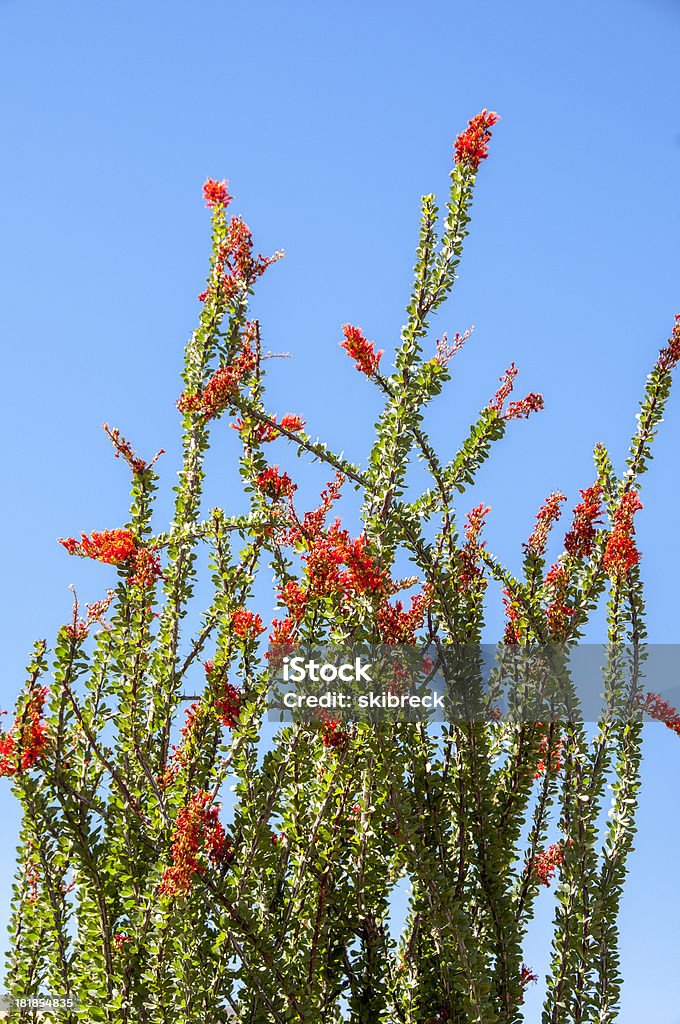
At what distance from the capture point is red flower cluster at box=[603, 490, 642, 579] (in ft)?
12.6

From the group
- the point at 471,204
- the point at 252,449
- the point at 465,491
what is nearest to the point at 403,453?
the point at 465,491

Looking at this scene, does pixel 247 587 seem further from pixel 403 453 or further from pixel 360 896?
pixel 360 896

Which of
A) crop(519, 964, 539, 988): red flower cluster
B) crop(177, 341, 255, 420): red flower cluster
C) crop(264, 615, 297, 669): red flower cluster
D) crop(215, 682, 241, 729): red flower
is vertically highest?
crop(177, 341, 255, 420): red flower cluster

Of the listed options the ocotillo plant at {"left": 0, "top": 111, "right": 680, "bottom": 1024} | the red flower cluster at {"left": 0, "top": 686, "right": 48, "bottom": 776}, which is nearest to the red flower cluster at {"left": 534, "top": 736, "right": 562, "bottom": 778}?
the ocotillo plant at {"left": 0, "top": 111, "right": 680, "bottom": 1024}

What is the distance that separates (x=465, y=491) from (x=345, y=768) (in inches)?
46.0

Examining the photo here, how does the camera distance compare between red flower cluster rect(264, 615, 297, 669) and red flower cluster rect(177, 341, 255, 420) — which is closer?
red flower cluster rect(264, 615, 297, 669)

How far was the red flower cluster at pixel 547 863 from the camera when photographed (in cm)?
417

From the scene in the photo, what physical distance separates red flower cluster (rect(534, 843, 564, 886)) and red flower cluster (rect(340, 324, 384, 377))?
2.01 m

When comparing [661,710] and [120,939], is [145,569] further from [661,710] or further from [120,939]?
[661,710]

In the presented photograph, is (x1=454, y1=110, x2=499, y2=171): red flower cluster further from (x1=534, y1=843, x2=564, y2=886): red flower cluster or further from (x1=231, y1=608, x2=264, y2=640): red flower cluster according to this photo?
(x1=534, y1=843, x2=564, y2=886): red flower cluster

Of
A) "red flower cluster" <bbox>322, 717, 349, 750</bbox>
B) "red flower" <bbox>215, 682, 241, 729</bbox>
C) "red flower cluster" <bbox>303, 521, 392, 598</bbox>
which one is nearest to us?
"red flower cluster" <bbox>303, 521, 392, 598</bbox>

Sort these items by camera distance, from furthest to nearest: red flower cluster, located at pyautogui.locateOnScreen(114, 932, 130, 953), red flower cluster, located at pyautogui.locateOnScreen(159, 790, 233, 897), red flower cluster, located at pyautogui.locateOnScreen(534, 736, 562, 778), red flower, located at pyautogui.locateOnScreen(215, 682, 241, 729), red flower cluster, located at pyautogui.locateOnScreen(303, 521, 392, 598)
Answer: red flower cluster, located at pyautogui.locateOnScreen(534, 736, 562, 778) → red flower, located at pyautogui.locateOnScreen(215, 682, 241, 729) → red flower cluster, located at pyautogui.locateOnScreen(114, 932, 130, 953) → red flower cluster, located at pyautogui.locateOnScreen(303, 521, 392, 598) → red flower cluster, located at pyautogui.locateOnScreen(159, 790, 233, 897)

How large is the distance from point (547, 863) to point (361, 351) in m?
2.22

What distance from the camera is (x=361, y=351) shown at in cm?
394
